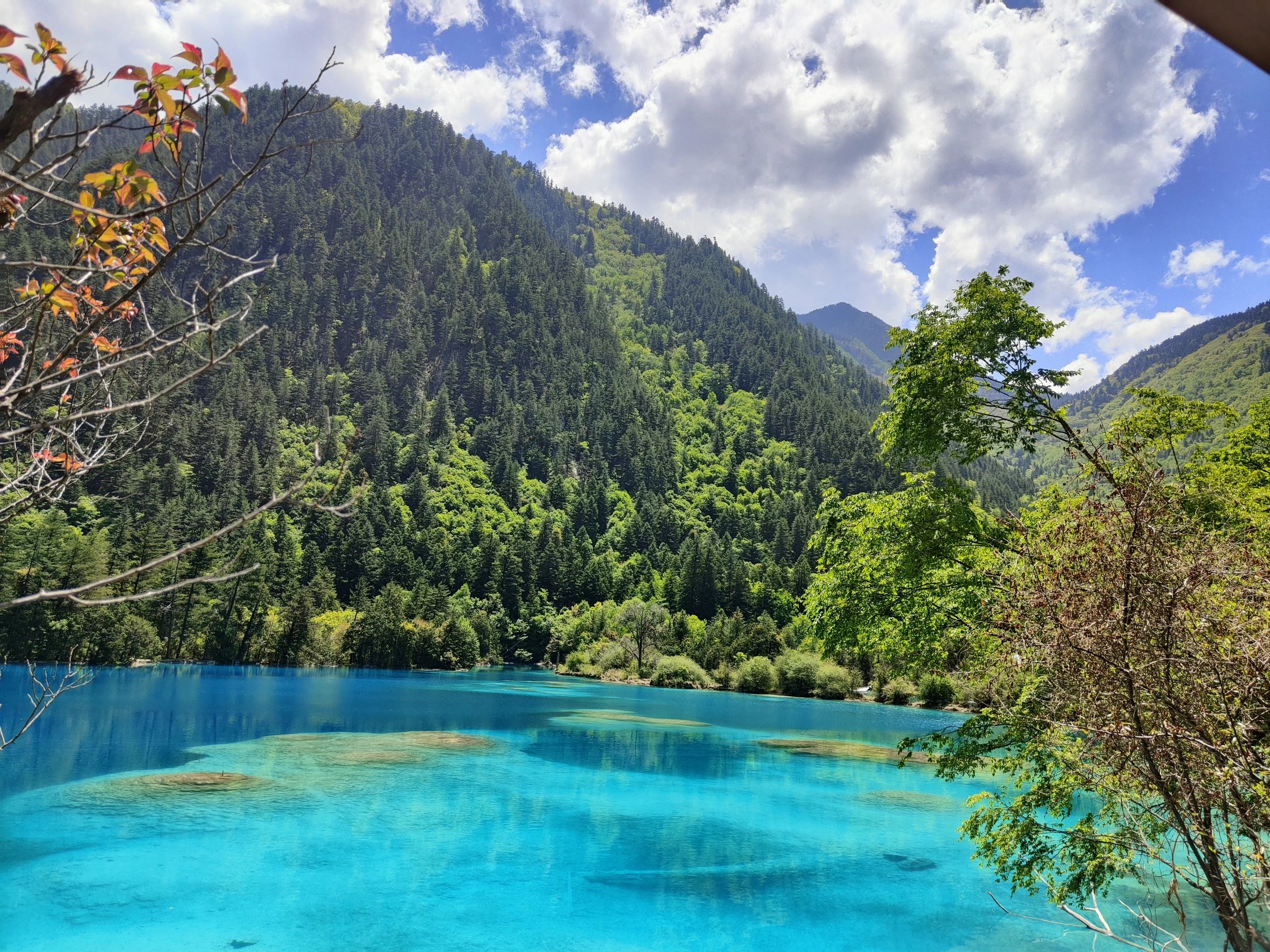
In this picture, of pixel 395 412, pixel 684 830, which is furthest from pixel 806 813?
pixel 395 412

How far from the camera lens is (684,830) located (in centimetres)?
2000

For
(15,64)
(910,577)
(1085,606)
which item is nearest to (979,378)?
(910,577)

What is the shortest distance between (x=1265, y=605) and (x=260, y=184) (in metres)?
202

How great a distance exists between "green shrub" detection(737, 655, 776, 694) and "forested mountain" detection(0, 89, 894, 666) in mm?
4816

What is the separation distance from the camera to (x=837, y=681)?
61.9 m

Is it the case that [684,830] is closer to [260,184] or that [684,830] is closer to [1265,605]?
[1265,605]

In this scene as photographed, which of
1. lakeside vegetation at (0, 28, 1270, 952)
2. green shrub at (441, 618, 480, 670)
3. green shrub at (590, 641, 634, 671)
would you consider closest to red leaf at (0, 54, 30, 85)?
lakeside vegetation at (0, 28, 1270, 952)

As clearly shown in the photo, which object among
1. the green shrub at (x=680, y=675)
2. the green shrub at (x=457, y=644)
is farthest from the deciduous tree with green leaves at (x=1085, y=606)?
the green shrub at (x=457, y=644)

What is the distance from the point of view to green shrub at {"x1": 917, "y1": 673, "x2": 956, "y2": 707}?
53.7 m

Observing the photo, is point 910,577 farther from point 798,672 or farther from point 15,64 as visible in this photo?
point 798,672

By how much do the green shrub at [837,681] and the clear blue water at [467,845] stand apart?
29465mm

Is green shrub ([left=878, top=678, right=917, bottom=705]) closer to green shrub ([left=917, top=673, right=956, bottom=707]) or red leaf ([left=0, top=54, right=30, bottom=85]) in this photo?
green shrub ([left=917, top=673, right=956, bottom=707])

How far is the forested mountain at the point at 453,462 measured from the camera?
72500 mm

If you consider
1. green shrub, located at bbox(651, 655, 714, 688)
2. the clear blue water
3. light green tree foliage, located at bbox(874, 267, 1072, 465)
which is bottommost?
green shrub, located at bbox(651, 655, 714, 688)
